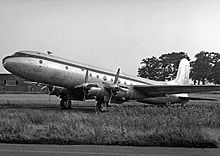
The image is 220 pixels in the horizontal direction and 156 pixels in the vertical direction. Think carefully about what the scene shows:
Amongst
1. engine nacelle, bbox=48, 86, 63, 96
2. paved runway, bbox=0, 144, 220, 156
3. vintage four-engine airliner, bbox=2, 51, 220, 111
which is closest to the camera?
paved runway, bbox=0, 144, 220, 156

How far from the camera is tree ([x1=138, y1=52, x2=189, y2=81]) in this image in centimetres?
11119

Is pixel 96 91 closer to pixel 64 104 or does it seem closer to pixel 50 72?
pixel 50 72

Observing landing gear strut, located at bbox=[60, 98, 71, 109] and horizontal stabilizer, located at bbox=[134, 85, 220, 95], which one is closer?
landing gear strut, located at bbox=[60, 98, 71, 109]

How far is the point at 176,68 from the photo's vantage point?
112188mm

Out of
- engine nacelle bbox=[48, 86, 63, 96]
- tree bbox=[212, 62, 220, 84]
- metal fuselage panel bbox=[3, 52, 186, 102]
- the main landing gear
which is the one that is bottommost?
the main landing gear

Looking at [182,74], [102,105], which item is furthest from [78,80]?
[182,74]

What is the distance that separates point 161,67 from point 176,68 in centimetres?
474

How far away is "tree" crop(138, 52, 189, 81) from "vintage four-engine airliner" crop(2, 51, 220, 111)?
79.0 m

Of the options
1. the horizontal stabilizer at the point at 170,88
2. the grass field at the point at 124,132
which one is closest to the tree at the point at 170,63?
the horizontal stabilizer at the point at 170,88

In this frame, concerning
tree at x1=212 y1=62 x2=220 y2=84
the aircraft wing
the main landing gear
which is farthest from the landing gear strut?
tree at x1=212 y1=62 x2=220 y2=84

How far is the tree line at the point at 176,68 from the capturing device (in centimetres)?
11175

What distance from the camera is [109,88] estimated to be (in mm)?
27578

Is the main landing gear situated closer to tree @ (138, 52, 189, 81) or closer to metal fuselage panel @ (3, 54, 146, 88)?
metal fuselage panel @ (3, 54, 146, 88)

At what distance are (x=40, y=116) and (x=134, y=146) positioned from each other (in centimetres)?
733
